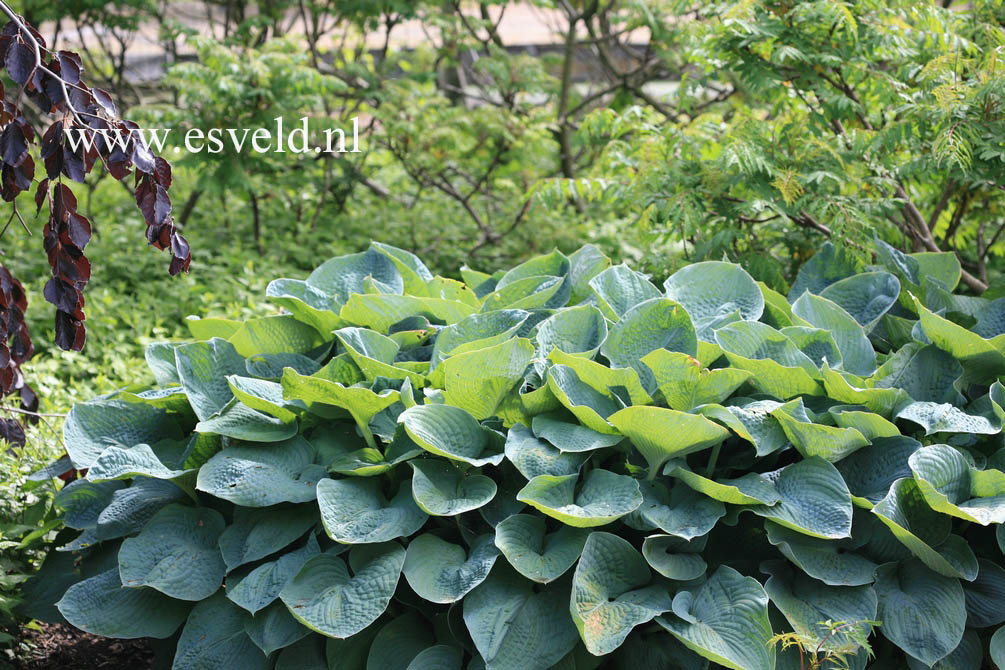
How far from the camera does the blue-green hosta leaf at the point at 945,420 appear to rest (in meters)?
1.87

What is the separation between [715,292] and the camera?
7.96 ft

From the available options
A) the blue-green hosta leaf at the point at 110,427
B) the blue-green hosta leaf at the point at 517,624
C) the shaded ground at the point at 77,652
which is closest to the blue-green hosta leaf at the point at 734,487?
the blue-green hosta leaf at the point at 517,624

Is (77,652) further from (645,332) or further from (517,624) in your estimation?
(645,332)

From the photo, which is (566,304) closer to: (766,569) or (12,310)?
(766,569)

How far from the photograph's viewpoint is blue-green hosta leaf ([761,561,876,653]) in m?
1.69

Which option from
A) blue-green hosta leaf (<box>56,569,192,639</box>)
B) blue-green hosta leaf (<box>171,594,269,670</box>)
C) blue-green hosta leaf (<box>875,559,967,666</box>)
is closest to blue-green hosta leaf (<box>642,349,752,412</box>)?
blue-green hosta leaf (<box>875,559,967,666</box>)

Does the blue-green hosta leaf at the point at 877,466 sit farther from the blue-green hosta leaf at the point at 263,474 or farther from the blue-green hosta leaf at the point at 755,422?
the blue-green hosta leaf at the point at 263,474

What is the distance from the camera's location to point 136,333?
4332 millimetres

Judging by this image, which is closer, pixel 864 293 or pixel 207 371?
pixel 207 371

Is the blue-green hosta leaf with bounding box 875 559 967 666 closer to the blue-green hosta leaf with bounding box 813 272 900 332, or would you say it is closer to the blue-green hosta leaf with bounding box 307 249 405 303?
the blue-green hosta leaf with bounding box 813 272 900 332

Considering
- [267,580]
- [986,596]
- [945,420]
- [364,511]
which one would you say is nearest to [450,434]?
[364,511]

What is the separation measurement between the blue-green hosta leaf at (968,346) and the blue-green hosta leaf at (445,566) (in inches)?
45.0

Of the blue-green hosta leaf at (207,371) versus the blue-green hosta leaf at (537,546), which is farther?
the blue-green hosta leaf at (207,371)

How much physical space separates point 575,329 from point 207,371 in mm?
912
